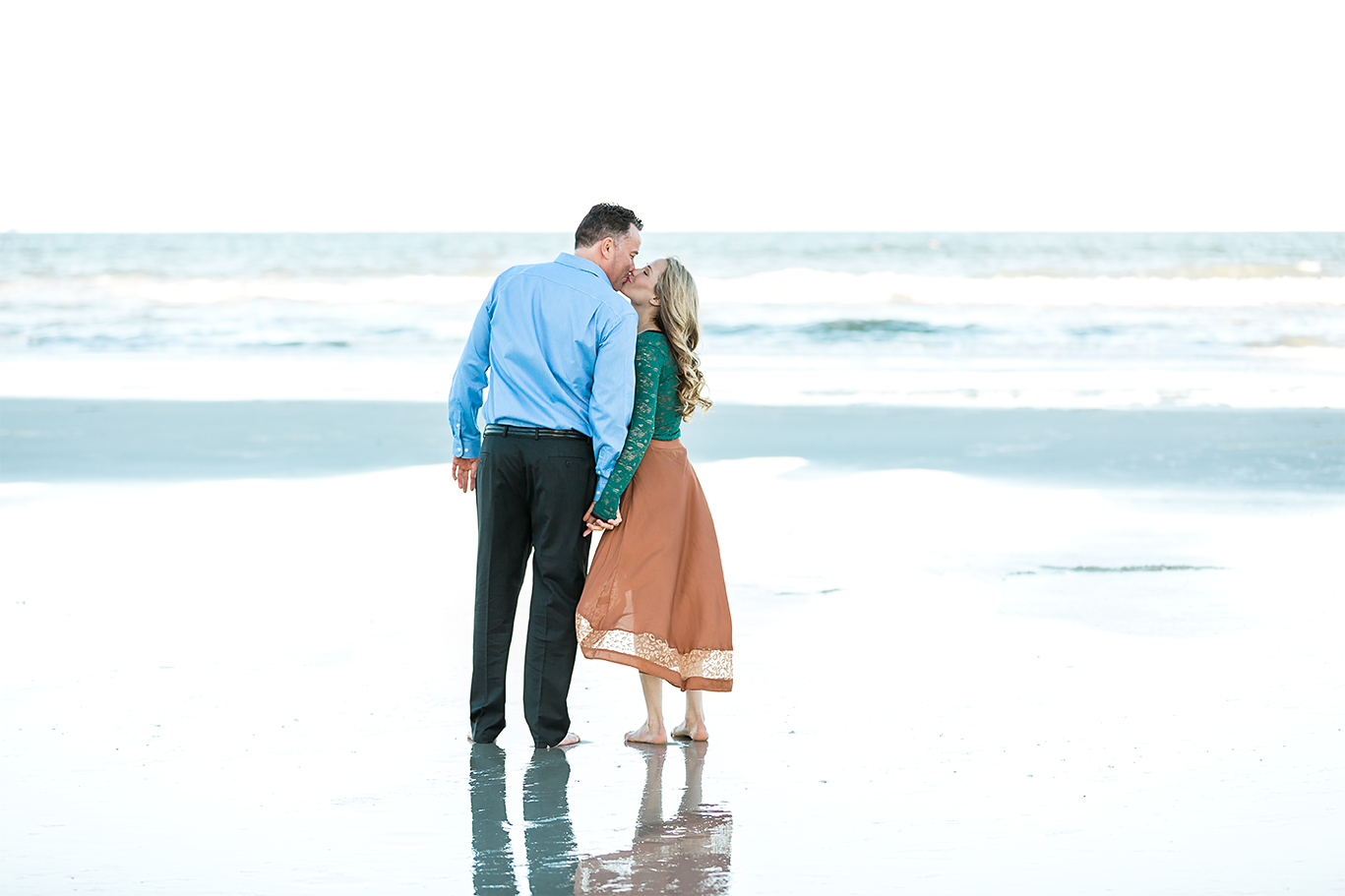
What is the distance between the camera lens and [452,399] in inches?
156

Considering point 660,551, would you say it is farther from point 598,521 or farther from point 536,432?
point 536,432

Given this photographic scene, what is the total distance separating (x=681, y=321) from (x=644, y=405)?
0.95 ft

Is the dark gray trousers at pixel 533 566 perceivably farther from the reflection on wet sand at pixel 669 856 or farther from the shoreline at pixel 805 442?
the shoreline at pixel 805 442

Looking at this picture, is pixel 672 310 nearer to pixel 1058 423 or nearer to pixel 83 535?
pixel 83 535

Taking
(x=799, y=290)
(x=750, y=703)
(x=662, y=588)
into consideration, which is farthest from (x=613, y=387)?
(x=799, y=290)

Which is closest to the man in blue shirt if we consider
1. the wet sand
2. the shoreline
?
the wet sand

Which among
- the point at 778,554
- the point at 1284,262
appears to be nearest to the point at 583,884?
the point at 778,554

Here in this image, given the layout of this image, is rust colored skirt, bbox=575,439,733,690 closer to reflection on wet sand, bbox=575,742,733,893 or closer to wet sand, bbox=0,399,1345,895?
wet sand, bbox=0,399,1345,895

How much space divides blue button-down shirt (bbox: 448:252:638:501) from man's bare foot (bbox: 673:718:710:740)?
0.78 metres

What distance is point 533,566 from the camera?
3.86m

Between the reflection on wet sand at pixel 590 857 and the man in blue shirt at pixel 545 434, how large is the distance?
375mm

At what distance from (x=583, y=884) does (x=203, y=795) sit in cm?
116

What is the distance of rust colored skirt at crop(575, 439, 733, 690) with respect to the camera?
385 centimetres

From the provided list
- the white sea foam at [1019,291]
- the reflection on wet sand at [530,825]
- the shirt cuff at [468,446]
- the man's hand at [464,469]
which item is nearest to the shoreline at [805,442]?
the man's hand at [464,469]
